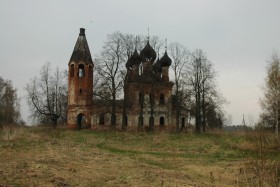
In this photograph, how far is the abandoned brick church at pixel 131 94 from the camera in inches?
1576

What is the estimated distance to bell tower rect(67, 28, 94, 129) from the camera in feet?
131

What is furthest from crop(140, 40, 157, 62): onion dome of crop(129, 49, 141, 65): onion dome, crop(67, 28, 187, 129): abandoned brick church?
crop(129, 49, 141, 65): onion dome

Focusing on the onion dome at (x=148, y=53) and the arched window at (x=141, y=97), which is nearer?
the arched window at (x=141, y=97)

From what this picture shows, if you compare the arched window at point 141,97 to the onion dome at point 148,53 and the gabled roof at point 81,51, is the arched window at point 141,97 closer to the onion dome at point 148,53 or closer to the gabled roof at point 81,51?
the onion dome at point 148,53

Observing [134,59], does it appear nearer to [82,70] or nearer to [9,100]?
[82,70]

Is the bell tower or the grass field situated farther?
the bell tower

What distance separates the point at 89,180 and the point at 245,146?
13.9 m

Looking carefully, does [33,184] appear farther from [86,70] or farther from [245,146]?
[86,70]

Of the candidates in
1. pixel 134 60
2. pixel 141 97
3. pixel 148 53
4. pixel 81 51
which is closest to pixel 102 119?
pixel 141 97

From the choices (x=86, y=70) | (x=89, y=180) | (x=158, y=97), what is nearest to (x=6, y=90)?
(x=86, y=70)

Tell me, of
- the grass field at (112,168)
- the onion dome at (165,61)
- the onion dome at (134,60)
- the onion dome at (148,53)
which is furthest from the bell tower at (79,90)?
the grass field at (112,168)

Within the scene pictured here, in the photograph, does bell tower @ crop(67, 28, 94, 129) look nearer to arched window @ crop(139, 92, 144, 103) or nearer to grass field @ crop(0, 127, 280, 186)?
arched window @ crop(139, 92, 144, 103)

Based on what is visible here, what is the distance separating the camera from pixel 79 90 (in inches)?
1585

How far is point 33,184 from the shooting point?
10219 mm
